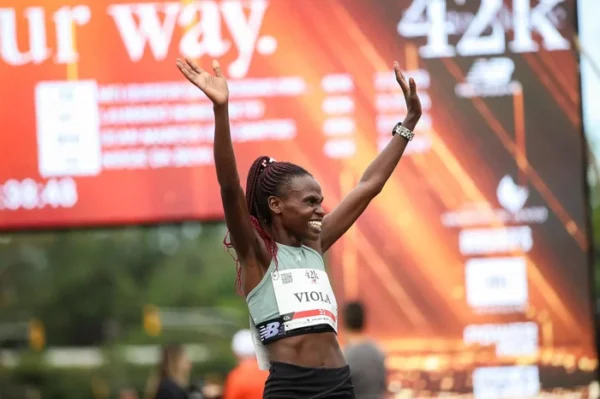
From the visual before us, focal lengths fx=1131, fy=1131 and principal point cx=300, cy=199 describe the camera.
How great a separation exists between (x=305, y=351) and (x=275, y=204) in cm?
53

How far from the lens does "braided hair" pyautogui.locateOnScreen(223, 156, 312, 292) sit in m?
3.98

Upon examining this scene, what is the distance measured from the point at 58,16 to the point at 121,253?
21254 mm

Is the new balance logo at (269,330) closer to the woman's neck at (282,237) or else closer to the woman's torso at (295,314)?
the woman's torso at (295,314)

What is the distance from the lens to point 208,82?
12.4 feet

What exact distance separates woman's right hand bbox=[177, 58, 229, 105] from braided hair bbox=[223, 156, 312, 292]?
375 millimetres

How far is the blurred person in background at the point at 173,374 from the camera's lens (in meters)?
7.48

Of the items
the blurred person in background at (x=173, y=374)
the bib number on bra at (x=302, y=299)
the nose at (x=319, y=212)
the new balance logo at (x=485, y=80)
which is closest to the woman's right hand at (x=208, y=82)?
the nose at (x=319, y=212)

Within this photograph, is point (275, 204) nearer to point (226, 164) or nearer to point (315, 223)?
point (315, 223)

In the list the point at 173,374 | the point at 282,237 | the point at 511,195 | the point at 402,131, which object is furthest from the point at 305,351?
the point at 511,195

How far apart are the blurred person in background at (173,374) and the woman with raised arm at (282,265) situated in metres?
3.63

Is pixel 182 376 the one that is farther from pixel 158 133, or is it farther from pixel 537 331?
pixel 537 331

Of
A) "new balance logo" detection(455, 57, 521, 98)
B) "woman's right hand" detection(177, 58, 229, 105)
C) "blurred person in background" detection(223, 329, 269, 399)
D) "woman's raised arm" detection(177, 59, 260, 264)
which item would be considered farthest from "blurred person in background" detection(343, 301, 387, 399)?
"woman's right hand" detection(177, 58, 229, 105)

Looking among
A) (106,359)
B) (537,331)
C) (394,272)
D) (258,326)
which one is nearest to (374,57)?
(394,272)

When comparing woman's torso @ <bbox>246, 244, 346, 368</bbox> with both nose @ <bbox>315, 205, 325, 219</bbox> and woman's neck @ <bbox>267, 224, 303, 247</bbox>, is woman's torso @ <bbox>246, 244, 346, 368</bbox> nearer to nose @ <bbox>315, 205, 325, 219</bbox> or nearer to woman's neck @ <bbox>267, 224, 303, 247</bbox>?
woman's neck @ <bbox>267, 224, 303, 247</bbox>
